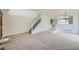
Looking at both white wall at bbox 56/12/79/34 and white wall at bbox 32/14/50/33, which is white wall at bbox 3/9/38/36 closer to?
white wall at bbox 32/14/50/33

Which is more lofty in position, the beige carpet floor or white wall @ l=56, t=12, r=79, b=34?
white wall @ l=56, t=12, r=79, b=34

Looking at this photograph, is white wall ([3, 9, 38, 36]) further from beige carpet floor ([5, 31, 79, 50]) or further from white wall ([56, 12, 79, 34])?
white wall ([56, 12, 79, 34])

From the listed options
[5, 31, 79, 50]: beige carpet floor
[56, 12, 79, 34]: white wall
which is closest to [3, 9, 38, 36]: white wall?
[5, 31, 79, 50]: beige carpet floor

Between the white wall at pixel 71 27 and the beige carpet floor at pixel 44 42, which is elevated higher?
the white wall at pixel 71 27

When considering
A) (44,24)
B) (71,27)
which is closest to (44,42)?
(44,24)

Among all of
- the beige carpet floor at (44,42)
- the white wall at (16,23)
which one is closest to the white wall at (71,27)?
the beige carpet floor at (44,42)

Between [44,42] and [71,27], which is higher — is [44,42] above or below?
below

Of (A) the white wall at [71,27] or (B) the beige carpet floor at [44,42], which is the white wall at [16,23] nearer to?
(B) the beige carpet floor at [44,42]

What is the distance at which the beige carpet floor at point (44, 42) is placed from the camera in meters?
2.05

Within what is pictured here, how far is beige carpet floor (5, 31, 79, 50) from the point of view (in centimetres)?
205

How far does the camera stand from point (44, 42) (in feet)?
6.78

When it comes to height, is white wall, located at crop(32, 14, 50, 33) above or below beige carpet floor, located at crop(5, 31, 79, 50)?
above

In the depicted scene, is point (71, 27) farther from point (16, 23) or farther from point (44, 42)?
point (16, 23)
